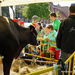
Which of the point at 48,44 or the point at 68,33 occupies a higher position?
the point at 68,33

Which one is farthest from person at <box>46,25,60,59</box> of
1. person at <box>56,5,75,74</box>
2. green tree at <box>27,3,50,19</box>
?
green tree at <box>27,3,50,19</box>

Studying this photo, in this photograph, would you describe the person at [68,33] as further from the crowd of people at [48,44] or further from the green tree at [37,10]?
the green tree at [37,10]

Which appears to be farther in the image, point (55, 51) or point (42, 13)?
point (42, 13)

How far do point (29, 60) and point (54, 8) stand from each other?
40807mm

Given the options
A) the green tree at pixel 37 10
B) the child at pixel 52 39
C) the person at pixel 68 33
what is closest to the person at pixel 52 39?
the child at pixel 52 39

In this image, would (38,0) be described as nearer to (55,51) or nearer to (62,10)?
(55,51)

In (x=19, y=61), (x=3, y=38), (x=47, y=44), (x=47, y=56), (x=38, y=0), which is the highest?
(x=38, y=0)

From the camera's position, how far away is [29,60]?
14.6 ft

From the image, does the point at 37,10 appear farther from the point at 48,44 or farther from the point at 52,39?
the point at 52,39

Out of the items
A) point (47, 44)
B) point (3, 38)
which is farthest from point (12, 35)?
point (47, 44)

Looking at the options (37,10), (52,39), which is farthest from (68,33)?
(37,10)

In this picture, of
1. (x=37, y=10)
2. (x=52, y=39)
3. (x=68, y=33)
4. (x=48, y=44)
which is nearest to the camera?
(x=68, y=33)

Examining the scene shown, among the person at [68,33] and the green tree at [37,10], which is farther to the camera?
the green tree at [37,10]

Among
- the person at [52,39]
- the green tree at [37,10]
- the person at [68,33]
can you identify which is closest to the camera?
the person at [68,33]
